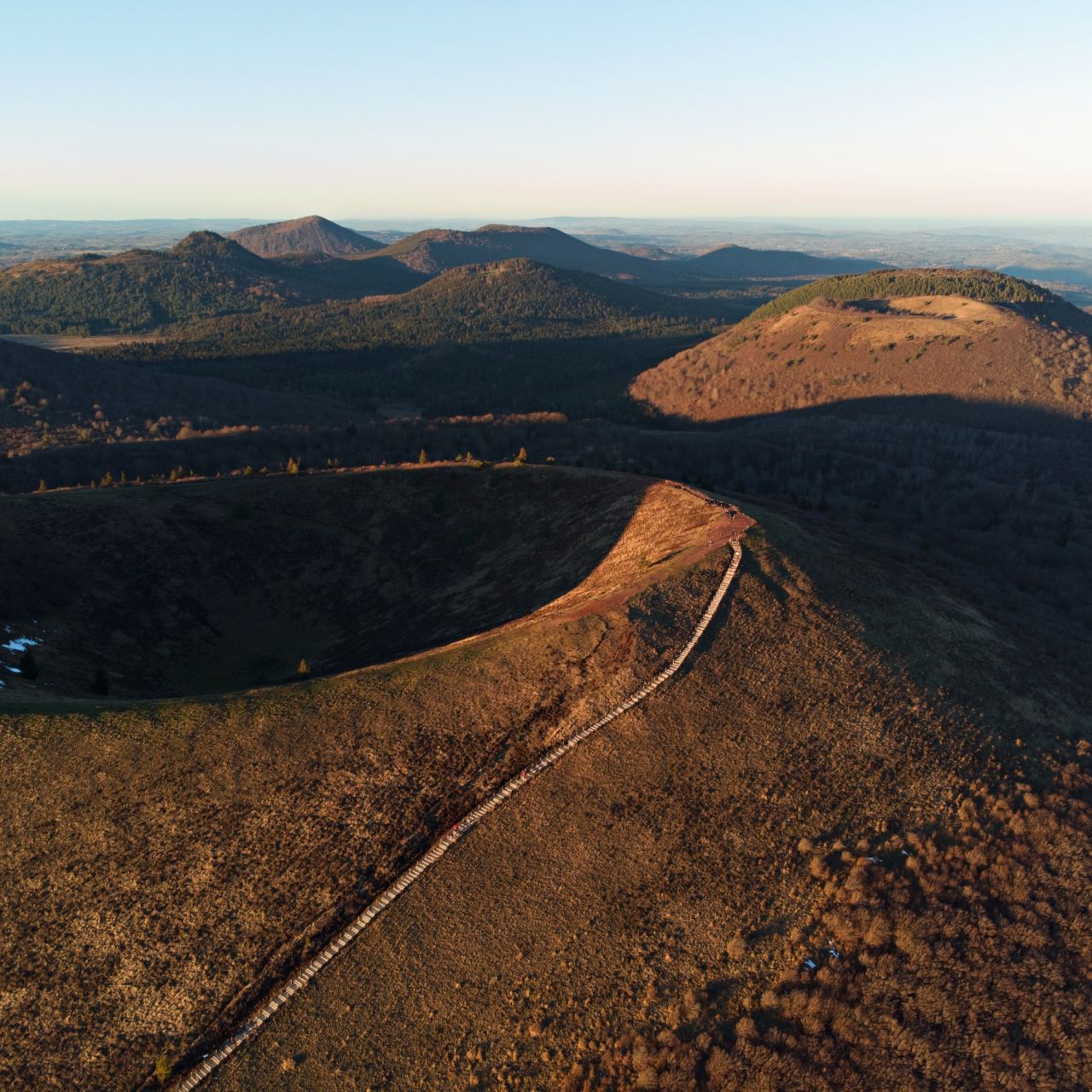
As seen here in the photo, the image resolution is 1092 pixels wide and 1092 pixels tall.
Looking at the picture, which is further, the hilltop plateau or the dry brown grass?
the dry brown grass

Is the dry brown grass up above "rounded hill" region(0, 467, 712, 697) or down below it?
above

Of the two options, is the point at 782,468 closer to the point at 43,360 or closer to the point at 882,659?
the point at 882,659

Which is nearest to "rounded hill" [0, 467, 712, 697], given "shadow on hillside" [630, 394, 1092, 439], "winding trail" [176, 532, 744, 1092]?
"winding trail" [176, 532, 744, 1092]

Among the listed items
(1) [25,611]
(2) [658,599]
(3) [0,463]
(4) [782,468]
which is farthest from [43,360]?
(2) [658,599]

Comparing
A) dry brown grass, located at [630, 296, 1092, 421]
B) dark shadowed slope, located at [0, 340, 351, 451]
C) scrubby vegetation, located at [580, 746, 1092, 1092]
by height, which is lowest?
scrubby vegetation, located at [580, 746, 1092, 1092]

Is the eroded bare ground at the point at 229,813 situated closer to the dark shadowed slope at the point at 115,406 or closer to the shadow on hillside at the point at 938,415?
the dark shadowed slope at the point at 115,406

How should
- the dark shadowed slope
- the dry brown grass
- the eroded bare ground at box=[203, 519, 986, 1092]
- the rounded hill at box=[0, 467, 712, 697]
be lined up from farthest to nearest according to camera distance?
the dry brown grass < the dark shadowed slope < the rounded hill at box=[0, 467, 712, 697] < the eroded bare ground at box=[203, 519, 986, 1092]

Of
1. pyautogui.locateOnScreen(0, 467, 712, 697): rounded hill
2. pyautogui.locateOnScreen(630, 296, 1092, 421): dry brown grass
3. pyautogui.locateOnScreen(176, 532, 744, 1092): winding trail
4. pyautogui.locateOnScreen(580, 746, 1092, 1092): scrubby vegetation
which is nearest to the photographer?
pyautogui.locateOnScreen(580, 746, 1092, 1092): scrubby vegetation

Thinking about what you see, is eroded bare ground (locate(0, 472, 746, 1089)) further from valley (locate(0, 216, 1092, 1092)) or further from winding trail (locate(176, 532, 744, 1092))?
winding trail (locate(176, 532, 744, 1092))
